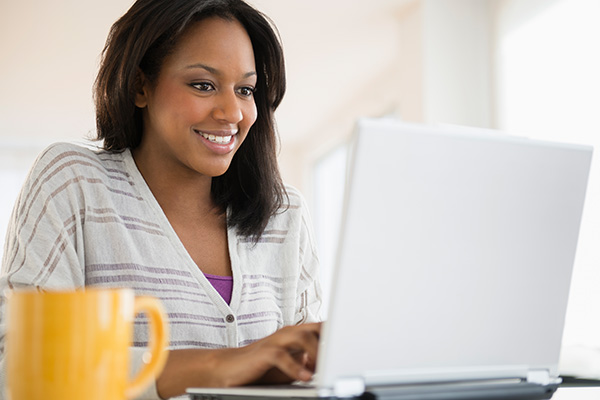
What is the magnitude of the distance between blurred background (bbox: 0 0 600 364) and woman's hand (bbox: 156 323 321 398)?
820 mm

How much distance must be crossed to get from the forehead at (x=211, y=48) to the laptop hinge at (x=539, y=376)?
33.0 inches

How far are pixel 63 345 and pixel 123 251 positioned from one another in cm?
72

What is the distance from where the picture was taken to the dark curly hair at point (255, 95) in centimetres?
134

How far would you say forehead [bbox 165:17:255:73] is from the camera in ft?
4.40

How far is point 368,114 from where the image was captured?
5816 mm

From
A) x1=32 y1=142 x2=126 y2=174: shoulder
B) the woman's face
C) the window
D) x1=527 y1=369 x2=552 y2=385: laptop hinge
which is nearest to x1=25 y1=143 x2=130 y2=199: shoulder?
x1=32 y1=142 x2=126 y2=174: shoulder

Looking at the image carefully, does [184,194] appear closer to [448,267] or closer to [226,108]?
[226,108]

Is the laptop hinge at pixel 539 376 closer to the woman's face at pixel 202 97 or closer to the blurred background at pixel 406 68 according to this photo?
the woman's face at pixel 202 97

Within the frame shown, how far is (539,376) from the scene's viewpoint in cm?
80

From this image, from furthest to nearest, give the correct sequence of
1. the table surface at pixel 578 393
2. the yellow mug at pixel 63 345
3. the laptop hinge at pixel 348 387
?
the table surface at pixel 578 393 → the laptop hinge at pixel 348 387 → the yellow mug at pixel 63 345

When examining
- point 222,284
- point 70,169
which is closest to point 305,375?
point 222,284

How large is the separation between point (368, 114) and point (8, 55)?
295cm

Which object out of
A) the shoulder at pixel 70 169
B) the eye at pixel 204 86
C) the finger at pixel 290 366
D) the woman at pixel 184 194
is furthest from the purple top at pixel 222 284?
the finger at pixel 290 366

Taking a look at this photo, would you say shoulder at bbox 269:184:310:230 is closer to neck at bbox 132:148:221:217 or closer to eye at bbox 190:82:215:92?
neck at bbox 132:148:221:217
